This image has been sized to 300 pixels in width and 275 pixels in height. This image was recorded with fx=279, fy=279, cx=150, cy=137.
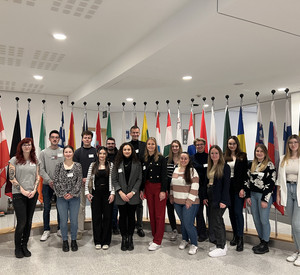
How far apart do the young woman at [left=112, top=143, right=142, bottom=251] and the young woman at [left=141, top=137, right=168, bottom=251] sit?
0.44ft

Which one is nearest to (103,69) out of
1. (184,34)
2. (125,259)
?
(184,34)

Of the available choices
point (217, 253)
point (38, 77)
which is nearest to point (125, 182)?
point (217, 253)

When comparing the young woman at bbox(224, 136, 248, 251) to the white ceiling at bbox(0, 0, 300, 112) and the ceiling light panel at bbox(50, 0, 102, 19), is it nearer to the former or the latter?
the white ceiling at bbox(0, 0, 300, 112)

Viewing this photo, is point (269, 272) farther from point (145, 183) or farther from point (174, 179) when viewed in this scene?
point (145, 183)

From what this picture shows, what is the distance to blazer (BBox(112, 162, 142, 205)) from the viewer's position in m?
3.65

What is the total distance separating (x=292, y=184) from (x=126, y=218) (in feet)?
7.02

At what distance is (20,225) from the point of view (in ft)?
11.2

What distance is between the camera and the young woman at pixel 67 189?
11.8 feet

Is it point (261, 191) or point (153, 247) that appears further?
point (153, 247)

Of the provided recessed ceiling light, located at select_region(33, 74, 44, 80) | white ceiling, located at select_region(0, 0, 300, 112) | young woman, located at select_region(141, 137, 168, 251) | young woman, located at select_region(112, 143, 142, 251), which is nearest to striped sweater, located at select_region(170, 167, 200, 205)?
young woman, located at select_region(141, 137, 168, 251)

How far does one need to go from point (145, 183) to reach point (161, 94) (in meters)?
3.30

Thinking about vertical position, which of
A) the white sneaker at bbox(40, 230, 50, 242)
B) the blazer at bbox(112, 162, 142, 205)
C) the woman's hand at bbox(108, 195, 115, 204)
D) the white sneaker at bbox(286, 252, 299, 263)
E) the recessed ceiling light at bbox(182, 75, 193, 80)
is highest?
the recessed ceiling light at bbox(182, 75, 193, 80)

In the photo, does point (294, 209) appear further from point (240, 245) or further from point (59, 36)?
point (59, 36)

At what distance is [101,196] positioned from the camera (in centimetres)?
375
